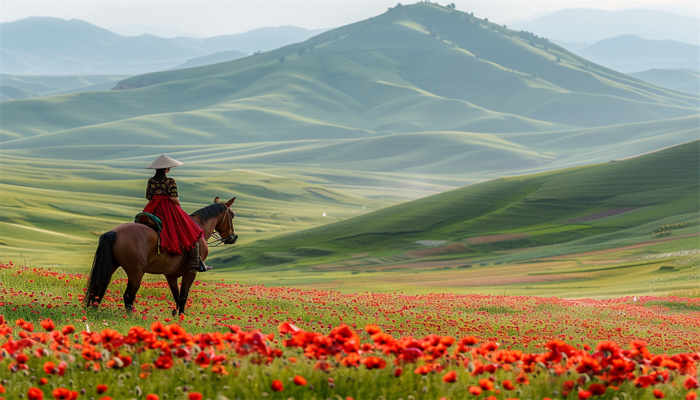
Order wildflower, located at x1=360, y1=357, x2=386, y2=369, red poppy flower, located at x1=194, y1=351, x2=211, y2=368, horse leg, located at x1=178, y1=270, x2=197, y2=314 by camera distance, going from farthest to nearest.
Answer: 1. horse leg, located at x1=178, y1=270, x2=197, y2=314
2. red poppy flower, located at x1=194, y1=351, x2=211, y2=368
3. wildflower, located at x1=360, y1=357, x2=386, y2=369

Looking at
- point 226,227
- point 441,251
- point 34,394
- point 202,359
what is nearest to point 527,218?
point 441,251

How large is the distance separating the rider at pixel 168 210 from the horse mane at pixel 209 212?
3.73 ft

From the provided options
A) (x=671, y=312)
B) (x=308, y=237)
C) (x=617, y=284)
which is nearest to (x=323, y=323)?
(x=671, y=312)

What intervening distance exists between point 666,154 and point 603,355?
3160 inches

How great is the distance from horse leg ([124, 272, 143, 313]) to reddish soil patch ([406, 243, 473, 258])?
4261 cm

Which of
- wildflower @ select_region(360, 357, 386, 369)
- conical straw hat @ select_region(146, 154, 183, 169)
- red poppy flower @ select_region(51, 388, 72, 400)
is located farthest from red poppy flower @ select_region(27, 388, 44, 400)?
conical straw hat @ select_region(146, 154, 183, 169)

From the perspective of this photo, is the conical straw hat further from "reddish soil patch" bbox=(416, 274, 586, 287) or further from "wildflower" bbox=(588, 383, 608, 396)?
"reddish soil patch" bbox=(416, 274, 586, 287)

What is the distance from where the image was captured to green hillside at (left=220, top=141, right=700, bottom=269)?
56.3 meters

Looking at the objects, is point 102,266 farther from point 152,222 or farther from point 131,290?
point 152,222

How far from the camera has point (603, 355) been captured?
7.36 m

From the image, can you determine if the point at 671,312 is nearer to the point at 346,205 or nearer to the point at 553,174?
the point at 553,174

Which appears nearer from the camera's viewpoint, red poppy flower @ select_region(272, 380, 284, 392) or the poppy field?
red poppy flower @ select_region(272, 380, 284, 392)

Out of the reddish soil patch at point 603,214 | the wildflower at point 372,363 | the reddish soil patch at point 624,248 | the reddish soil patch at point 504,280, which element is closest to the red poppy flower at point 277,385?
the wildflower at point 372,363

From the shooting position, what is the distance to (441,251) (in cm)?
5688
